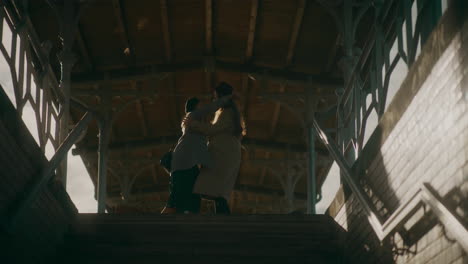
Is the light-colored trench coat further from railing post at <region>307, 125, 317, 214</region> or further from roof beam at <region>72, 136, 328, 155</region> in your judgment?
roof beam at <region>72, 136, 328, 155</region>

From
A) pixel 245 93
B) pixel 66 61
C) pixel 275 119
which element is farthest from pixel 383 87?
pixel 275 119

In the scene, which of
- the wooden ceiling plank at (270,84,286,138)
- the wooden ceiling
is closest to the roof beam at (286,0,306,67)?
the wooden ceiling

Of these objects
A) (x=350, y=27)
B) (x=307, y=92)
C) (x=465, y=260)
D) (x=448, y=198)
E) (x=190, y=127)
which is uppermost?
(x=307, y=92)

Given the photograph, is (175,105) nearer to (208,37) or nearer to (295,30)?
(208,37)

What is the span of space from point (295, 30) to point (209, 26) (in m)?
1.96

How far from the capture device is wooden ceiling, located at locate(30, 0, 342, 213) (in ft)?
55.7

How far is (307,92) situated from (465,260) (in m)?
13.7

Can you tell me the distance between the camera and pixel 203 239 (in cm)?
862

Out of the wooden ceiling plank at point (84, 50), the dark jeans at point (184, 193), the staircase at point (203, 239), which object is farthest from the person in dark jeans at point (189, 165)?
the wooden ceiling plank at point (84, 50)

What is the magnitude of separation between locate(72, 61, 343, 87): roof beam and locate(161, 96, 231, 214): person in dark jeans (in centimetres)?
901

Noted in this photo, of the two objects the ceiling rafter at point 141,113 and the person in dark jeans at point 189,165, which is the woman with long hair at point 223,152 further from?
the ceiling rafter at point 141,113

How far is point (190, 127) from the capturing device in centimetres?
1016

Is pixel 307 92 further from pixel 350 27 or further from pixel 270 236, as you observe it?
pixel 270 236

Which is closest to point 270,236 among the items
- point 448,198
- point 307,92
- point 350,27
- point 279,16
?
Result: point 448,198
